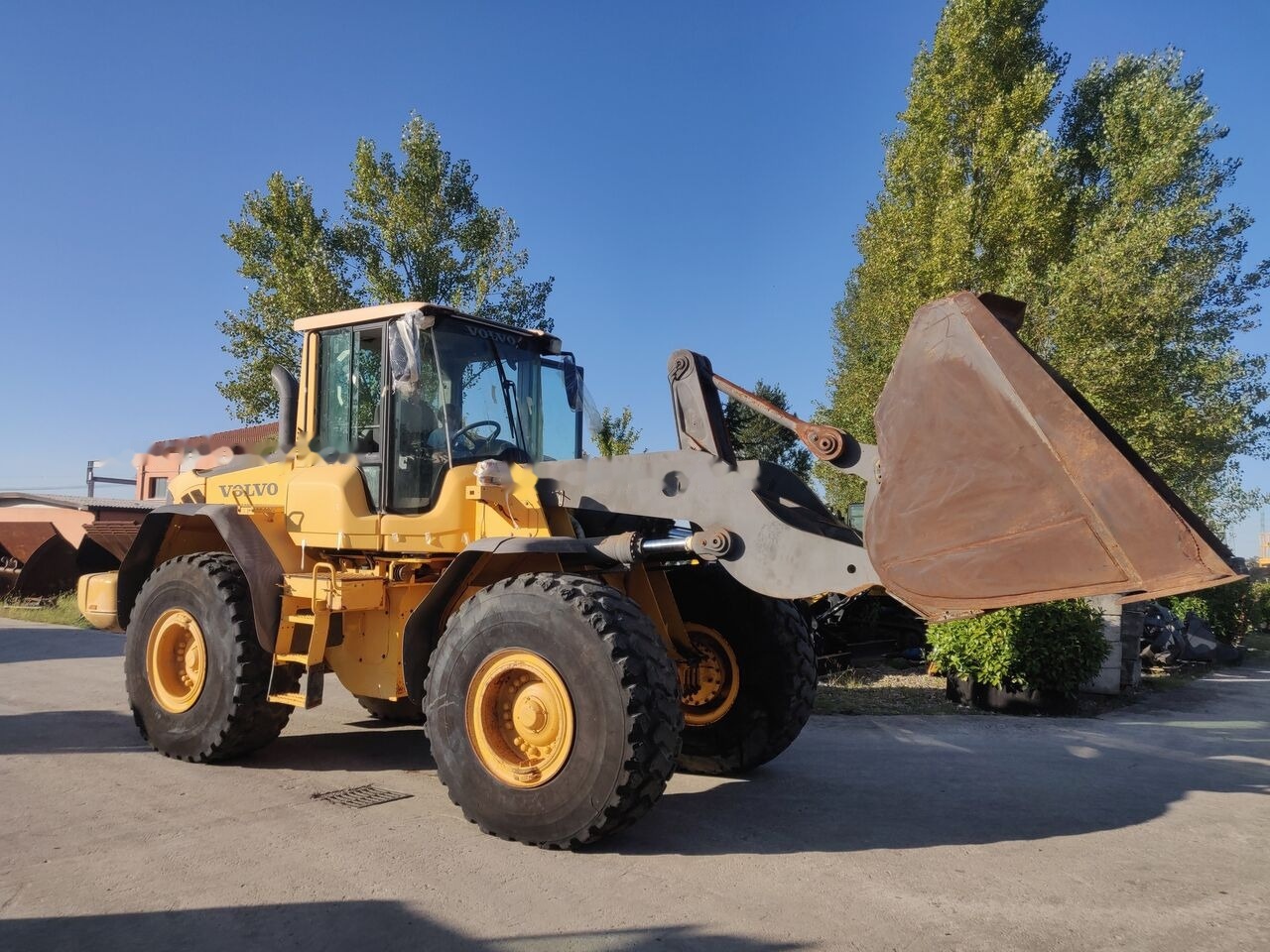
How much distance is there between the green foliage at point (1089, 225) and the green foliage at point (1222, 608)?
7.86 ft

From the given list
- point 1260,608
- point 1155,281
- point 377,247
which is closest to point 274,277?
point 377,247

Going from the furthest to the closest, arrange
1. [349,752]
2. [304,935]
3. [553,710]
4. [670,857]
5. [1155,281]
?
[1155,281]
[349,752]
[553,710]
[670,857]
[304,935]

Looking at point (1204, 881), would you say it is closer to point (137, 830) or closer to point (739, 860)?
point (739, 860)

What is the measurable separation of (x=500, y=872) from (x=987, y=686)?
676cm

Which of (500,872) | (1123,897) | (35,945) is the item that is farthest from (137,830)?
(1123,897)

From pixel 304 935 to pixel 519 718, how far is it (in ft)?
4.83

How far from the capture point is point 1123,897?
4051 mm

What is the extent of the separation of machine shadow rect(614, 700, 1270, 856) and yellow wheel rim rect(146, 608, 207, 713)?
3478mm

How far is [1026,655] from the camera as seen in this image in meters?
9.15

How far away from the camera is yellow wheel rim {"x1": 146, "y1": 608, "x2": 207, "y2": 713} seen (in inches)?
251

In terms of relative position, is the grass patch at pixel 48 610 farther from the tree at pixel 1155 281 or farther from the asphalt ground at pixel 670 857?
the tree at pixel 1155 281

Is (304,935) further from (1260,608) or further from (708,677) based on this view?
(1260,608)

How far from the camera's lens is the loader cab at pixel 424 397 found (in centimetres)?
574

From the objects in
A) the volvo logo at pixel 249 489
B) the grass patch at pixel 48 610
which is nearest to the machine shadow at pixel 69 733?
the volvo logo at pixel 249 489
